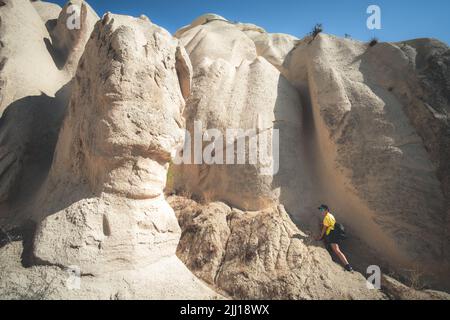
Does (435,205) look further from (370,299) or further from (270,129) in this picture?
(270,129)

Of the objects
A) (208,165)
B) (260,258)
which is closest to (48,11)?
(208,165)

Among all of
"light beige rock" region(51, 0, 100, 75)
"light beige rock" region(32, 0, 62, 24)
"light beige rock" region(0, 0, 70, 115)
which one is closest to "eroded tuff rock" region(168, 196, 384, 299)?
"light beige rock" region(0, 0, 70, 115)

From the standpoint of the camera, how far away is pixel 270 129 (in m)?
5.71

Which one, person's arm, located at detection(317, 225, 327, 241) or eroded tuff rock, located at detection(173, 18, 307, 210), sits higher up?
eroded tuff rock, located at detection(173, 18, 307, 210)

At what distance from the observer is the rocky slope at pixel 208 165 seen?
303 cm

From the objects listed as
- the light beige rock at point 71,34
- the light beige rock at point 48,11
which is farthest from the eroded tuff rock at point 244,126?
the light beige rock at point 48,11

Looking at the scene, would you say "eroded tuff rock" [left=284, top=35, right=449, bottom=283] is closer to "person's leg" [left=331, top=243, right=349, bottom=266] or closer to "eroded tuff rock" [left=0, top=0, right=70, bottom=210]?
"person's leg" [left=331, top=243, right=349, bottom=266]

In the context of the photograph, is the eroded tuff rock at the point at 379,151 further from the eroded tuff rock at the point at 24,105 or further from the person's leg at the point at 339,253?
the eroded tuff rock at the point at 24,105

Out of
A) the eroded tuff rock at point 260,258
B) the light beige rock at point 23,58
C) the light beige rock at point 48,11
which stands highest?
the light beige rock at point 48,11

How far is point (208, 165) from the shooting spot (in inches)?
223

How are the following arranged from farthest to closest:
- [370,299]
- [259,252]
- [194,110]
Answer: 1. [194,110]
2. [259,252]
3. [370,299]

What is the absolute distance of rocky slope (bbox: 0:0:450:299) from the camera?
3029 mm

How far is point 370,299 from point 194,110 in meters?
4.75
